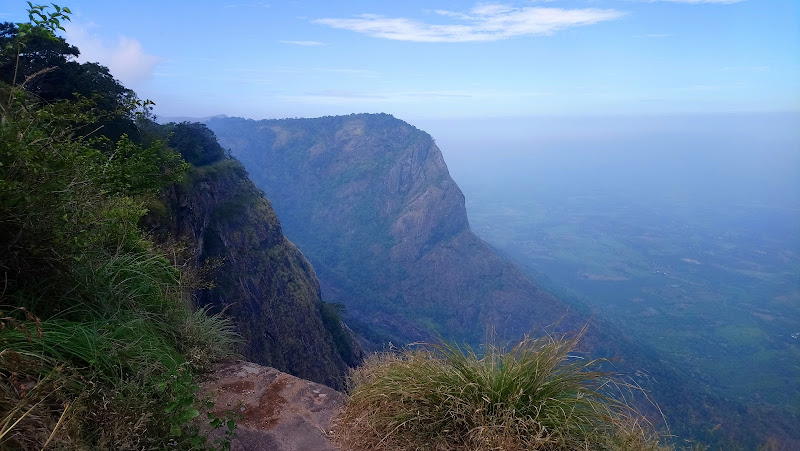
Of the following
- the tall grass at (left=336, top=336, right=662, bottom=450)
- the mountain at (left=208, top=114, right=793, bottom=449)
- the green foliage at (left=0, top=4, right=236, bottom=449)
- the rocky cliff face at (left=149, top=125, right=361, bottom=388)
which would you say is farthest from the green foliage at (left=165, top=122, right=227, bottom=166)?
the mountain at (left=208, top=114, right=793, bottom=449)

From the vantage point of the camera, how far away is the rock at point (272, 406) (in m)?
3.34

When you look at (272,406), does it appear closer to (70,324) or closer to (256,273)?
(70,324)

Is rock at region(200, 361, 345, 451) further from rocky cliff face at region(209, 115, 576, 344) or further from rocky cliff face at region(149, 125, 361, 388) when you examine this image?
rocky cliff face at region(209, 115, 576, 344)

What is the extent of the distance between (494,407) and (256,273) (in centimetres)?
2820

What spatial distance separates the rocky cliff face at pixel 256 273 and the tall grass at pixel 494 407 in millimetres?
16362

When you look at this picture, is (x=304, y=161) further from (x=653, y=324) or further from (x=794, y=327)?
(x=794, y=327)

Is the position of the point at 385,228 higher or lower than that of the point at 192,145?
lower

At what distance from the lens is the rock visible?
10.9ft

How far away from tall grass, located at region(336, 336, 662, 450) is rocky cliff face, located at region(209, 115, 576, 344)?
152 feet

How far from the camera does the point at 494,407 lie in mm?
2898

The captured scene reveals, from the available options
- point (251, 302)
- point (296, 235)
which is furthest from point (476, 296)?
point (251, 302)

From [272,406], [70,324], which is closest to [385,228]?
[272,406]

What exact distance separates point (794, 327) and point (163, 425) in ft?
349

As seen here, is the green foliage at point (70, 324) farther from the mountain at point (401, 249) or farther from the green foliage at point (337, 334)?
the mountain at point (401, 249)
